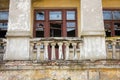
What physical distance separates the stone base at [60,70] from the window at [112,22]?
10.8ft

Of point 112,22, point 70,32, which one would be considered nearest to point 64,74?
point 70,32

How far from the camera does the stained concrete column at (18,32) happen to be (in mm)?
11016

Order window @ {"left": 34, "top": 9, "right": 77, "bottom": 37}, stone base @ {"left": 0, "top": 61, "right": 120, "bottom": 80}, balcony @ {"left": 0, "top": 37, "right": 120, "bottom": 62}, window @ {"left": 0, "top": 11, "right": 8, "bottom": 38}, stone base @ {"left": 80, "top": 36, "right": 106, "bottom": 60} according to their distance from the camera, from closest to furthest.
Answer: stone base @ {"left": 0, "top": 61, "right": 120, "bottom": 80}, stone base @ {"left": 80, "top": 36, "right": 106, "bottom": 60}, balcony @ {"left": 0, "top": 37, "right": 120, "bottom": 62}, window @ {"left": 34, "top": 9, "right": 77, "bottom": 37}, window @ {"left": 0, "top": 11, "right": 8, "bottom": 38}

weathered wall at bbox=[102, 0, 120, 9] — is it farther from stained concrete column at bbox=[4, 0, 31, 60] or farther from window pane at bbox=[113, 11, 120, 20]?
stained concrete column at bbox=[4, 0, 31, 60]

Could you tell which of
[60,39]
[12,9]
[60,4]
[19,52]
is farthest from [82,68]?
[60,4]

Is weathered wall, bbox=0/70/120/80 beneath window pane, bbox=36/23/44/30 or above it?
beneath

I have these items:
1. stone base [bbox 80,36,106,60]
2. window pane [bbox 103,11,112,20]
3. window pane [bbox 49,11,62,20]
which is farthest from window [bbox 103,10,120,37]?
stone base [bbox 80,36,106,60]

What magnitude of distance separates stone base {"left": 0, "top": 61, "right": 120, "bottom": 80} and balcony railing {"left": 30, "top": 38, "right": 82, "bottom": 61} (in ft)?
1.32

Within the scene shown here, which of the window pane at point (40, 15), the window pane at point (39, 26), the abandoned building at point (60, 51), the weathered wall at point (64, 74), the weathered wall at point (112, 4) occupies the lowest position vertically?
the weathered wall at point (64, 74)

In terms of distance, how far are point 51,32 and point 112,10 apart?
297 cm

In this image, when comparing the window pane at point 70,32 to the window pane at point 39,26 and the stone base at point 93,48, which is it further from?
the stone base at point 93,48

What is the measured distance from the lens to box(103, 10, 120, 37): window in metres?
13.8

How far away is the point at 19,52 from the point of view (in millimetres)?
11016

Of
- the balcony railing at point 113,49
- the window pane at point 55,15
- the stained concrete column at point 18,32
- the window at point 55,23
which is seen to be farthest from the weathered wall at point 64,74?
the window pane at point 55,15
